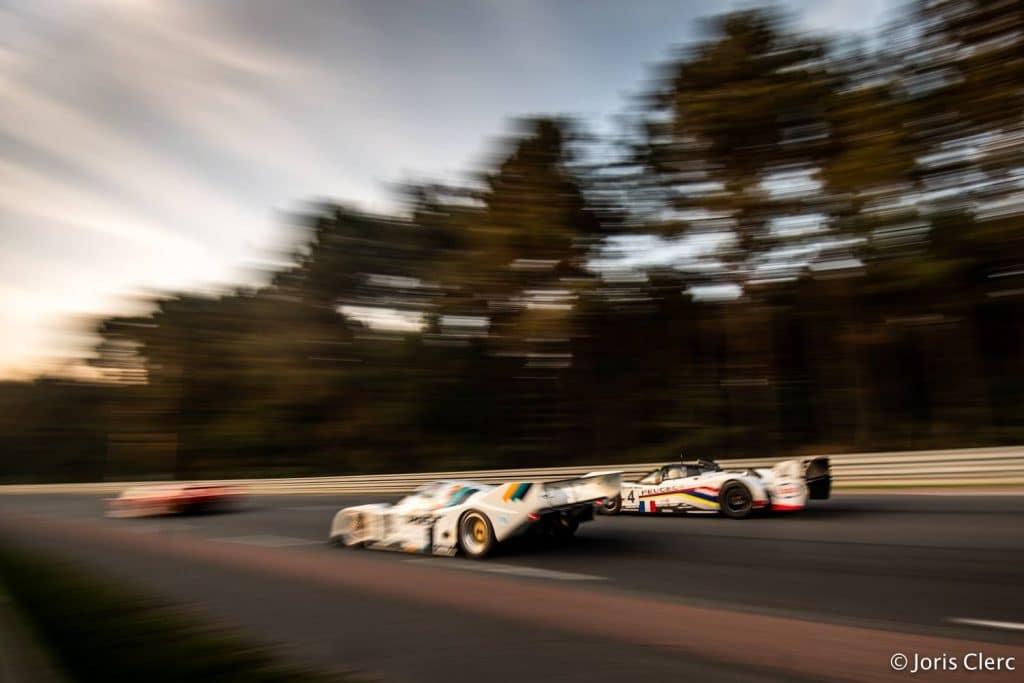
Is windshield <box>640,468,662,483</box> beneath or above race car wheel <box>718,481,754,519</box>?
above

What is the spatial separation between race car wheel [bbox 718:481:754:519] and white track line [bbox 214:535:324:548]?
6358 mm

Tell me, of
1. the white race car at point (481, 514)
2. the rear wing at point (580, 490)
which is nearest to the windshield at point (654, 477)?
the white race car at point (481, 514)

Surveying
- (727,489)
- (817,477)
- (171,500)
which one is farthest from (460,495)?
(171,500)

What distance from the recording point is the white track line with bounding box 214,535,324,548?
40.1 feet

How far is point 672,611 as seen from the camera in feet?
20.6

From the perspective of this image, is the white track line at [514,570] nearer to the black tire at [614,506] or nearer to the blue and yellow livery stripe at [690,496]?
the blue and yellow livery stripe at [690,496]

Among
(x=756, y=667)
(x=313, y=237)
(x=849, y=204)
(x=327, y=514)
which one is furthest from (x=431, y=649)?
(x=313, y=237)

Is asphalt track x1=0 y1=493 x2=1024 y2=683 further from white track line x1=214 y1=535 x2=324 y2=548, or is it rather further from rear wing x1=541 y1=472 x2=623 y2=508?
rear wing x1=541 y1=472 x2=623 y2=508

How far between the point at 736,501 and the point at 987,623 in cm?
672

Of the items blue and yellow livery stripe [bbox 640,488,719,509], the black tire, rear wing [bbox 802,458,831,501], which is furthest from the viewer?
the black tire

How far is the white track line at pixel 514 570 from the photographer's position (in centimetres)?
804

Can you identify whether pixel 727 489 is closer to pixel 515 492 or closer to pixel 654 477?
pixel 654 477

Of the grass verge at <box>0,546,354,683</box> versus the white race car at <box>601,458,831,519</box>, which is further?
the white race car at <box>601,458,831,519</box>

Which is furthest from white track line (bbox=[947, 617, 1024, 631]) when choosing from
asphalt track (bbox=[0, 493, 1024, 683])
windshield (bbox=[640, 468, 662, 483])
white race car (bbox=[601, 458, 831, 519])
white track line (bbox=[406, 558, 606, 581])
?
windshield (bbox=[640, 468, 662, 483])
